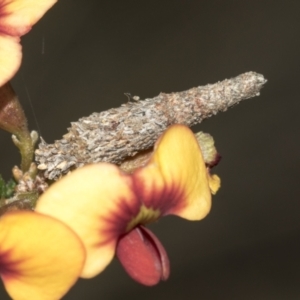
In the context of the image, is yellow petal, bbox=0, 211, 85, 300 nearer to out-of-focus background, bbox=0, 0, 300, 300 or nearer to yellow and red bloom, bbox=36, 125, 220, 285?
yellow and red bloom, bbox=36, 125, 220, 285

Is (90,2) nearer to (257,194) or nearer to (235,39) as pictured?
(235,39)

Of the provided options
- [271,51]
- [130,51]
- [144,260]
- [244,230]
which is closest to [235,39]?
[271,51]

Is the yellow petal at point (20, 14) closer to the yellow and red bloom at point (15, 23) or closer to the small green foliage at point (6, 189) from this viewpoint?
the yellow and red bloom at point (15, 23)

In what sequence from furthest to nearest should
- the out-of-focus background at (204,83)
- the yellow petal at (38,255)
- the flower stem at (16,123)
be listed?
1. the out-of-focus background at (204,83)
2. the flower stem at (16,123)
3. the yellow petal at (38,255)

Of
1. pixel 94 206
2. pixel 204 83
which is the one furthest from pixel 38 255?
pixel 204 83

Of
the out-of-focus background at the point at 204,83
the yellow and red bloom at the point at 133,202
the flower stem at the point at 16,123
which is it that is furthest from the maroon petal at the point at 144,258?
the out-of-focus background at the point at 204,83

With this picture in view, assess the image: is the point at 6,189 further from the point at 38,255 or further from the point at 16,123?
the point at 38,255

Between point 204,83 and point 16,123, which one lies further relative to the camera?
point 204,83
